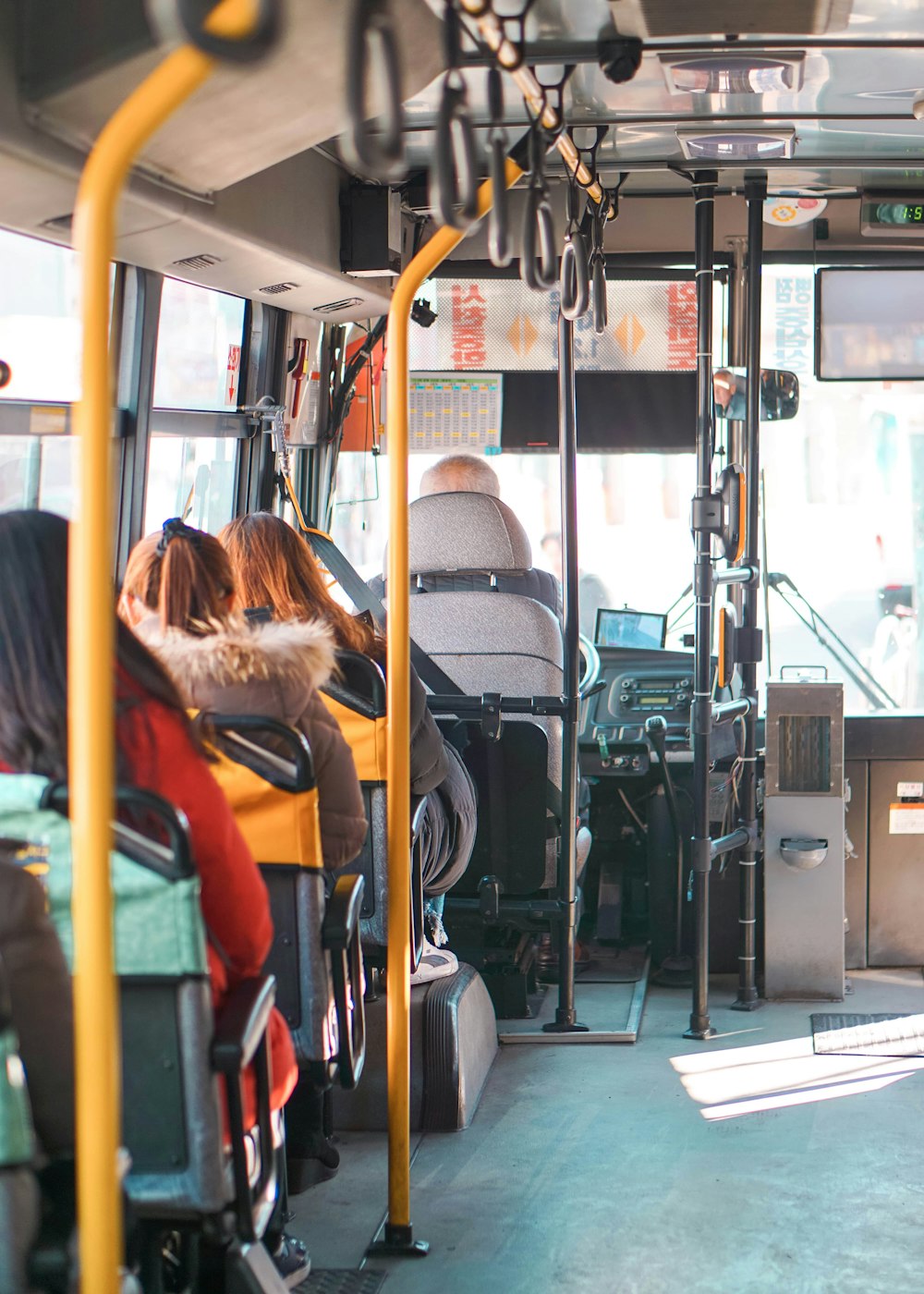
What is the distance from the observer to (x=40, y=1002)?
190 centimetres

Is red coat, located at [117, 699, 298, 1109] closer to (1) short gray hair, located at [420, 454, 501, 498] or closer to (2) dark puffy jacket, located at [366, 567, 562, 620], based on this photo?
(2) dark puffy jacket, located at [366, 567, 562, 620]

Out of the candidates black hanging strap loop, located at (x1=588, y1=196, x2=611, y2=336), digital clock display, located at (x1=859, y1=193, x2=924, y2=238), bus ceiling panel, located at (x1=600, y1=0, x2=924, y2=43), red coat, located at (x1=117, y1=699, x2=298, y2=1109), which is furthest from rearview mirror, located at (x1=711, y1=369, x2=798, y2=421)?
red coat, located at (x1=117, y1=699, x2=298, y2=1109)

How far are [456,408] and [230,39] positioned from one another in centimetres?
444

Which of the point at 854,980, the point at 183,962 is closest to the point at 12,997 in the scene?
the point at 183,962

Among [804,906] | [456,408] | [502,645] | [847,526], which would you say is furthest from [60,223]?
[847,526]

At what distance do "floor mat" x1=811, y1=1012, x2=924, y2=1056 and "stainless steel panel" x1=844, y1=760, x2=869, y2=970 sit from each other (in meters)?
0.60

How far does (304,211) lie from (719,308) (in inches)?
76.6

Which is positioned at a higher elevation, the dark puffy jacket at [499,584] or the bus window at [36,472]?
the bus window at [36,472]

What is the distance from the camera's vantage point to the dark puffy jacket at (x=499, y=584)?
4828 mm

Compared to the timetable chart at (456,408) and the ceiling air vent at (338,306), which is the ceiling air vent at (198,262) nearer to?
the ceiling air vent at (338,306)

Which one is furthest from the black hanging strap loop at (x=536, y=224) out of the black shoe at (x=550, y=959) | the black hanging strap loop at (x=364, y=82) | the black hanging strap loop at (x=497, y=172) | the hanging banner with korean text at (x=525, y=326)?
the black shoe at (x=550, y=959)

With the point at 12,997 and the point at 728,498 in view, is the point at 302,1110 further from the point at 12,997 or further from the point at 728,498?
the point at 728,498

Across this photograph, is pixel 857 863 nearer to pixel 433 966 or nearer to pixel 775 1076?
pixel 775 1076

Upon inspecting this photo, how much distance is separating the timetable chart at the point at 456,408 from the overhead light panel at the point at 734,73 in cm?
176
